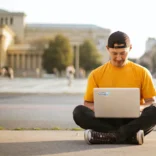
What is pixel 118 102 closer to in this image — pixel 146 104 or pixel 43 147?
pixel 146 104

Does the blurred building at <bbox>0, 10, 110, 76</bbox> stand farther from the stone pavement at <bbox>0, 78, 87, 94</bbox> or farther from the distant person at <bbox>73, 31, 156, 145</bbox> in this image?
the distant person at <bbox>73, 31, 156, 145</bbox>

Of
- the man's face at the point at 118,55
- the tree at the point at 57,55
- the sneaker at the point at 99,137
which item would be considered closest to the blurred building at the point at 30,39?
the tree at the point at 57,55

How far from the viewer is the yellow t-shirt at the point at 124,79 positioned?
5.04 meters

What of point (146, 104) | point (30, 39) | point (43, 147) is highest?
point (146, 104)

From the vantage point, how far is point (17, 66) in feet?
381

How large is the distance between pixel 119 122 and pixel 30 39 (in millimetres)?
122973

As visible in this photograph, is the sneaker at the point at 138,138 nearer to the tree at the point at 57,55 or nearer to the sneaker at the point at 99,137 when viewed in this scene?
the sneaker at the point at 99,137

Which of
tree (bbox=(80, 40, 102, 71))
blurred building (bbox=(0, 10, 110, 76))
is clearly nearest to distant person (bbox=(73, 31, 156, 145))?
blurred building (bbox=(0, 10, 110, 76))

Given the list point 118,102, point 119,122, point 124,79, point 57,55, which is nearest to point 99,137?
point 119,122

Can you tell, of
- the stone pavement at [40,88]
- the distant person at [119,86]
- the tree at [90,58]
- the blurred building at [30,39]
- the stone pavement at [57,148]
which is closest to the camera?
the stone pavement at [57,148]

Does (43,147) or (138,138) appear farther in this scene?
(138,138)

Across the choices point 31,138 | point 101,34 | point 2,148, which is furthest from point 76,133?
point 101,34

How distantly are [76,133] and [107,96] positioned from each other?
1587mm

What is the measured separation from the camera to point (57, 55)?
10150cm
